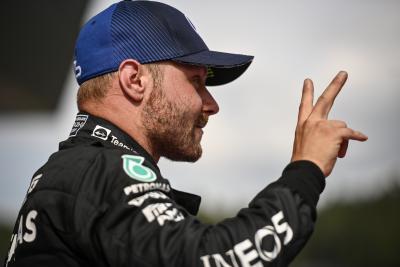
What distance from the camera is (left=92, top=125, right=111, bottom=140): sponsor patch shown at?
6.18 ft

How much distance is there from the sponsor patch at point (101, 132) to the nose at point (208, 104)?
0.36 meters

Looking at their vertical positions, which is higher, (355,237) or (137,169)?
(137,169)

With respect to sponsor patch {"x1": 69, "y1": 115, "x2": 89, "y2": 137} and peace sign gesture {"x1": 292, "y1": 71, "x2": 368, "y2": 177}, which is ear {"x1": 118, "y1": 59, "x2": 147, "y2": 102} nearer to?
sponsor patch {"x1": 69, "y1": 115, "x2": 89, "y2": 137}

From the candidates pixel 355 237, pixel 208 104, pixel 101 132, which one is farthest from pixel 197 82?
pixel 355 237

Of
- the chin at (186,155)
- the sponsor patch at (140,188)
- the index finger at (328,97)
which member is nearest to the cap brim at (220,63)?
the chin at (186,155)

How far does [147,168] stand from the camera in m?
1.69

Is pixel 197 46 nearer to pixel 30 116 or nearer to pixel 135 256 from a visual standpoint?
pixel 135 256

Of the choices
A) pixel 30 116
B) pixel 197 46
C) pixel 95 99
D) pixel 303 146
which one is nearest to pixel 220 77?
pixel 197 46

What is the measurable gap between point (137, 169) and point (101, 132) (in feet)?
0.96

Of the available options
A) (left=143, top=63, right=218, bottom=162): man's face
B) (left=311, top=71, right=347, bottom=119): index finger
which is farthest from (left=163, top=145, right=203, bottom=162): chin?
(left=311, top=71, right=347, bottom=119): index finger

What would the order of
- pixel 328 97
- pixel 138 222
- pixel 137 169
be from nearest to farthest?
pixel 138 222 → pixel 137 169 → pixel 328 97

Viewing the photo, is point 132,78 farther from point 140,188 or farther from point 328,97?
point 328,97

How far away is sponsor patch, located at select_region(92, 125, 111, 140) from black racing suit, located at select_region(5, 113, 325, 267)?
144 mm

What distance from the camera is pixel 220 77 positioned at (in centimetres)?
235
